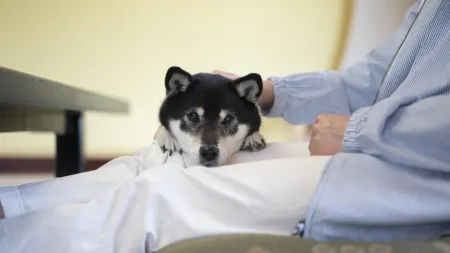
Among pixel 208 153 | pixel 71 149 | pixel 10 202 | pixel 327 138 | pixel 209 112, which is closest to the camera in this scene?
pixel 10 202

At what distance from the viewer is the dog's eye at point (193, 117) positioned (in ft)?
3.48

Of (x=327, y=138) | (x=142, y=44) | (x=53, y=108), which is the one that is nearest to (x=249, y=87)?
(x=327, y=138)

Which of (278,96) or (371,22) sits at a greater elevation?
(371,22)

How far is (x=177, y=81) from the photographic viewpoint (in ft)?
3.51

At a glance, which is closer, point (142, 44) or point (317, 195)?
point (317, 195)

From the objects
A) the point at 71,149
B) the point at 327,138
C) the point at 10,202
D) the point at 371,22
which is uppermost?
the point at 371,22

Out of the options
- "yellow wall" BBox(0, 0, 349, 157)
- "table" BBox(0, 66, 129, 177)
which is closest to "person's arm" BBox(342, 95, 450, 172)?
"table" BBox(0, 66, 129, 177)

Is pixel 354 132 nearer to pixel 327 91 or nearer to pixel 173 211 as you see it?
pixel 173 211

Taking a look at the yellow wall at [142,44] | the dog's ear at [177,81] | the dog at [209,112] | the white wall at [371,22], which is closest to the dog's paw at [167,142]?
the dog at [209,112]

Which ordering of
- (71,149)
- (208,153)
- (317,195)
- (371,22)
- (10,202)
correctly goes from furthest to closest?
(371,22) → (71,149) → (208,153) → (10,202) → (317,195)

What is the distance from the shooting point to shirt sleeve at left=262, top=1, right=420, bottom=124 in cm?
104

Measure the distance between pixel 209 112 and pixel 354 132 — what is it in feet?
1.82

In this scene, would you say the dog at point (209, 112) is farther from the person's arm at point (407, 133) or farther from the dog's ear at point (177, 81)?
the person's arm at point (407, 133)

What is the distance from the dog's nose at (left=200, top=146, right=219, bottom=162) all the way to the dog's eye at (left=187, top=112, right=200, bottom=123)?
107 mm
